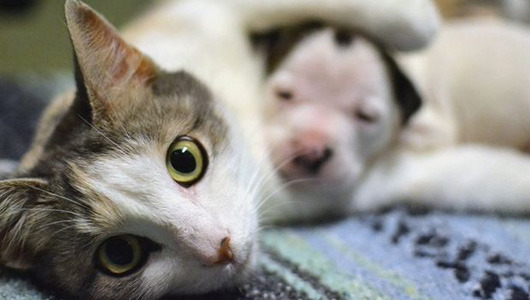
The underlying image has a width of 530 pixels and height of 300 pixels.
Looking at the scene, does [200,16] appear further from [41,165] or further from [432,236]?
[432,236]

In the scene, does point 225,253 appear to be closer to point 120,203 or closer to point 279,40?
point 120,203

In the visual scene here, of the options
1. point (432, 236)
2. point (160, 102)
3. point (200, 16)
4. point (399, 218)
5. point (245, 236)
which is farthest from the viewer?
point (200, 16)

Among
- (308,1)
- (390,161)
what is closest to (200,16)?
(308,1)

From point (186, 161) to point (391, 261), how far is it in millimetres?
408

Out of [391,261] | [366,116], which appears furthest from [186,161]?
[366,116]

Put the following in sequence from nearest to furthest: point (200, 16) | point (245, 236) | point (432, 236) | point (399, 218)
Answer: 1. point (245, 236)
2. point (432, 236)
3. point (399, 218)
4. point (200, 16)

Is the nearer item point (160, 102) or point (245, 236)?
point (245, 236)

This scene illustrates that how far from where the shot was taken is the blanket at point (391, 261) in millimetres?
826

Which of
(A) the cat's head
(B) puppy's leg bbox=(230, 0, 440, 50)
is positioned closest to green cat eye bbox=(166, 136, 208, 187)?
(A) the cat's head

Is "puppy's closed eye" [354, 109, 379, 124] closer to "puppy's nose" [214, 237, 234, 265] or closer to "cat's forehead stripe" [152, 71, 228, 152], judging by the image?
"cat's forehead stripe" [152, 71, 228, 152]

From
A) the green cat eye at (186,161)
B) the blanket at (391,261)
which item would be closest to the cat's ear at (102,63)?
the green cat eye at (186,161)

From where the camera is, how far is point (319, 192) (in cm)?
116

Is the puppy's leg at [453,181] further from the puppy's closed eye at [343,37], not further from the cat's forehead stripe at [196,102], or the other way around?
the cat's forehead stripe at [196,102]

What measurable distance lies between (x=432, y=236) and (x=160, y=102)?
0.58 m
